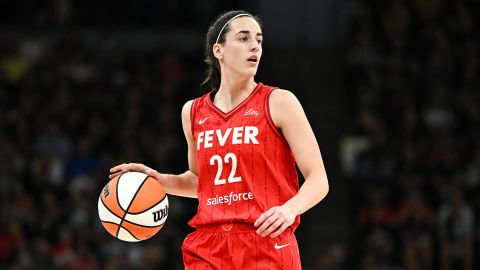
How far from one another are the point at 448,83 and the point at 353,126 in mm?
1880

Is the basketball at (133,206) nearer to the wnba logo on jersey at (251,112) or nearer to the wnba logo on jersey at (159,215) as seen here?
the wnba logo on jersey at (159,215)

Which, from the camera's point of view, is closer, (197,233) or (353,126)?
(197,233)

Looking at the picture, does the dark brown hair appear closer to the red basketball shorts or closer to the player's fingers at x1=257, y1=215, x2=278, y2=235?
the red basketball shorts

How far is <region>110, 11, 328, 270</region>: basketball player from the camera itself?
17.2ft

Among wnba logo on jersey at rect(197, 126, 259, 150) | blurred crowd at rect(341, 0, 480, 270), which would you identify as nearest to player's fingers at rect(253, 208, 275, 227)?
wnba logo on jersey at rect(197, 126, 259, 150)

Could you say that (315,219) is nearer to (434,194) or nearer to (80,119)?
(434,194)

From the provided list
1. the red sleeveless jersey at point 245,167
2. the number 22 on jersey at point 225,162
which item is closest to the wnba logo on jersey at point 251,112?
the red sleeveless jersey at point 245,167

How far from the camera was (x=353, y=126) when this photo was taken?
1574 centimetres

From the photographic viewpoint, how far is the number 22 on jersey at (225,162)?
5359 mm

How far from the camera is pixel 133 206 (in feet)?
18.6

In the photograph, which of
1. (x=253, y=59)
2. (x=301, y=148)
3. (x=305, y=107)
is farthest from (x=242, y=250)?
(x=305, y=107)

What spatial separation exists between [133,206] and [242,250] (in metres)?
0.85

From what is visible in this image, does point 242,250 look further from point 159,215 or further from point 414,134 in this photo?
point 414,134

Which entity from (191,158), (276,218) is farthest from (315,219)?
(276,218)
